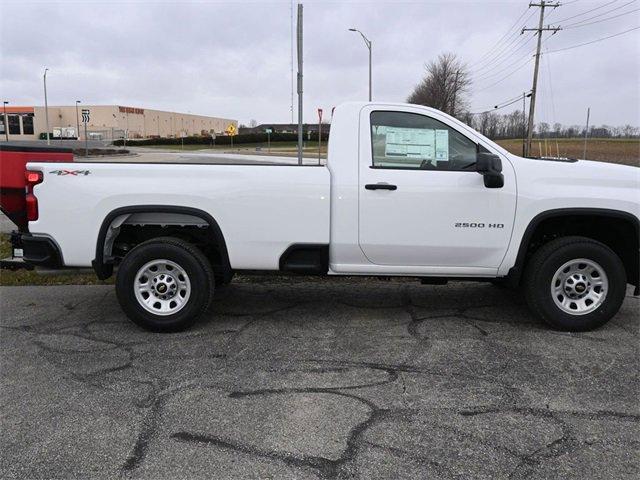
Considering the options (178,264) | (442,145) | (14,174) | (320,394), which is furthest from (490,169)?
(14,174)

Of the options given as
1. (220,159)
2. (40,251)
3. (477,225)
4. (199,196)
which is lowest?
(40,251)

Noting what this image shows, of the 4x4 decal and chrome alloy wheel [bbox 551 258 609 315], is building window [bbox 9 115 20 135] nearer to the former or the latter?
the 4x4 decal

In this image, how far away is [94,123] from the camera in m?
115

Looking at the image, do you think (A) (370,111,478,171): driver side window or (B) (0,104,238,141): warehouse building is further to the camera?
(B) (0,104,238,141): warehouse building

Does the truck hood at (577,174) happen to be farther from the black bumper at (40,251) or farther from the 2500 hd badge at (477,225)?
the black bumper at (40,251)

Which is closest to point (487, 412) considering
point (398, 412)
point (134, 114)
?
point (398, 412)

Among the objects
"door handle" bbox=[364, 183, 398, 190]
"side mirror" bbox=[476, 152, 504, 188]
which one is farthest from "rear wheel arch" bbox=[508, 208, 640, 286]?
"door handle" bbox=[364, 183, 398, 190]

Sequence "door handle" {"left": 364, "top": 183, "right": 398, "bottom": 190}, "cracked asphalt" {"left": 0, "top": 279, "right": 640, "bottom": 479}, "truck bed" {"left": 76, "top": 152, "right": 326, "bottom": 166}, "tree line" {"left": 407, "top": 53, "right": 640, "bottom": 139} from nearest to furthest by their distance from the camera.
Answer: "cracked asphalt" {"left": 0, "top": 279, "right": 640, "bottom": 479}
"door handle" {"left": 364, "top": 183, "right": 398, "bottom": 190}
"truck bed" {"left": 76, "top": 152, "right": 326, "bottom": 166}
"tree line" {"left": 407, "top": 53, "right": 640, "bottom": 139}

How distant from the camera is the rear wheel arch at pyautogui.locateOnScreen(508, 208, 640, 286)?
4785 mm

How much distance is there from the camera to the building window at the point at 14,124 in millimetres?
101562

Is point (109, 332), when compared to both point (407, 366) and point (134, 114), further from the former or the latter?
point (134, 114)

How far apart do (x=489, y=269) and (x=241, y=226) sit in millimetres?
2190

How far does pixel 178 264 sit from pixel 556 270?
3272mm

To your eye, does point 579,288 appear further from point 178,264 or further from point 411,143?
point 178,264
